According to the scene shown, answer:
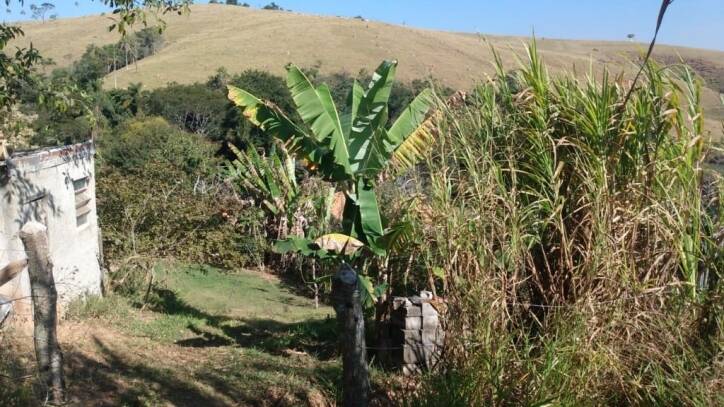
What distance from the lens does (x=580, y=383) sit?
149 inches

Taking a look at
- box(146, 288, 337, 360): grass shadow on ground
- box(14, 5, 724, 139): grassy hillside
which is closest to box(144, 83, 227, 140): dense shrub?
box(14, 5, 724, 139): grassy hillside

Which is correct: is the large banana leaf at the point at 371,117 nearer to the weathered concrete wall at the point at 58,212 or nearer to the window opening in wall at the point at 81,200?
the weathered concrete wall at the point at 58,212

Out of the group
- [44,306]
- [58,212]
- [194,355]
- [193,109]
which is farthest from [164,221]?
[193,109]

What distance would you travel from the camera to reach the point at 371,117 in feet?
24.8

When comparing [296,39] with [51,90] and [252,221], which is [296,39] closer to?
[252,221]

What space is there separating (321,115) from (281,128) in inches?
28.2

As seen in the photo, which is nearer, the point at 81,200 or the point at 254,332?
the point at 254,332

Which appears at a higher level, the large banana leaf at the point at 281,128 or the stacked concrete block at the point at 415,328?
the large banana leaf at the point at 281,128

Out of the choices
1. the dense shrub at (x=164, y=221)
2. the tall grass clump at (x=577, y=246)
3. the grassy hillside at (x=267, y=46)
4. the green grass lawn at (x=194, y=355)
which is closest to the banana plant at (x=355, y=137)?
the green grass lawn at (x=194, y=355)

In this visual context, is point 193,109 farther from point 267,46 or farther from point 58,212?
point 267,46

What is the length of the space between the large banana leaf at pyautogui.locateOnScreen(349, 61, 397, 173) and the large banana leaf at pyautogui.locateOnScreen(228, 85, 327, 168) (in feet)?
1.69

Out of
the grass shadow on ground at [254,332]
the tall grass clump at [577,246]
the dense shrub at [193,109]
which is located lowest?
the grass shadow on ground at [254,332]

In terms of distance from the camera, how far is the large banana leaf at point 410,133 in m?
7.73

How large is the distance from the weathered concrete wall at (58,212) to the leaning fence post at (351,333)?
3.92 metres
